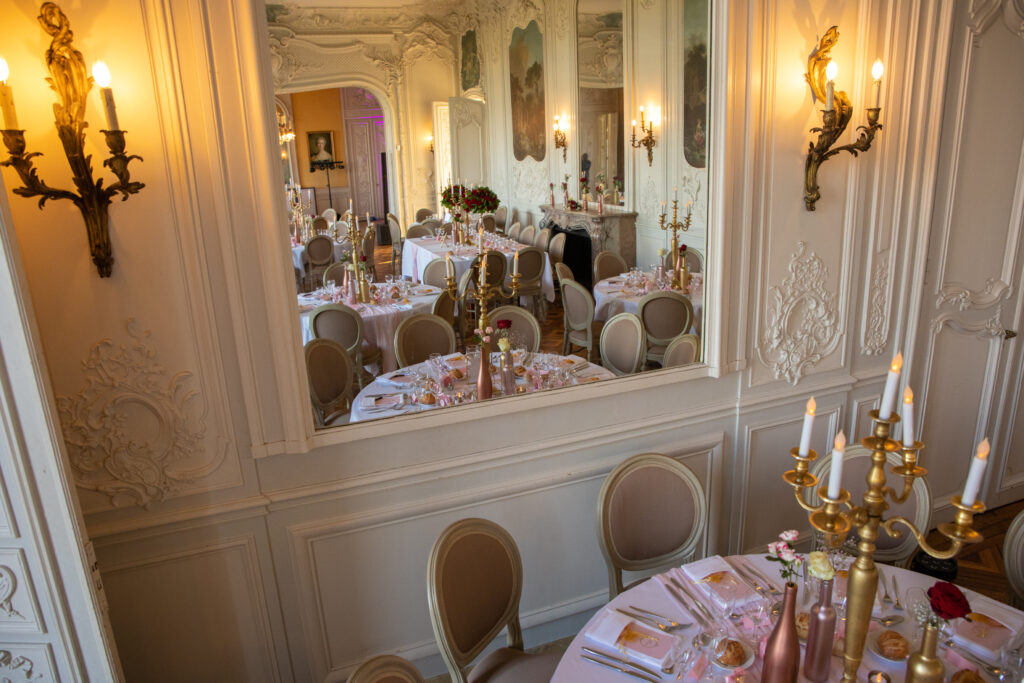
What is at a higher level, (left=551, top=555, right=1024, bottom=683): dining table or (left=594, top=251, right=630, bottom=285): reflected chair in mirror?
(left=594, top=251, right=630, bottom=285): reflected chair in mirror

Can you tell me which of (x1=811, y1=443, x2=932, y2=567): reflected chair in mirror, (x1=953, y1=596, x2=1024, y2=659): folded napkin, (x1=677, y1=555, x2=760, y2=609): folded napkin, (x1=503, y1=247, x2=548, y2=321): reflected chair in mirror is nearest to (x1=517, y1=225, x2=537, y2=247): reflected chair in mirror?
(x1=503, y1=247, x2=548, y2=321): reflected chair in mirror

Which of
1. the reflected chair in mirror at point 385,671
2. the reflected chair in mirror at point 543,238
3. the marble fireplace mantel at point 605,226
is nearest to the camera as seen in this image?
the reflected chair in mirror at point 385,671

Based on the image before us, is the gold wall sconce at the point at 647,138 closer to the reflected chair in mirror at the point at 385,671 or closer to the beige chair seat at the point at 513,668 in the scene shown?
the beige chair seat at the point at 513,668

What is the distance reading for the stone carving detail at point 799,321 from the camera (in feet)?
9.74

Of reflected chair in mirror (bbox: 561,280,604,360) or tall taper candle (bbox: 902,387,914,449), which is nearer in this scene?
tall taper candle (bbox: 902,387,914,449)

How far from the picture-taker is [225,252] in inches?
81.7

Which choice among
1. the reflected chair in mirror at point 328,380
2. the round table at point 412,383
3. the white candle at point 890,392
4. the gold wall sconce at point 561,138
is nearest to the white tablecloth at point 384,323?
the round table at point 412,383

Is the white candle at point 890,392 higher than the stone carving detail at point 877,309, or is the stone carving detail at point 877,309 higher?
the white candle at point 890,392

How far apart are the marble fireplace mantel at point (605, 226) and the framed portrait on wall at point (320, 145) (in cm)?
178

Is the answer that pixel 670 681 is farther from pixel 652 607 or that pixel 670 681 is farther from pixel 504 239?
pixel 504 239

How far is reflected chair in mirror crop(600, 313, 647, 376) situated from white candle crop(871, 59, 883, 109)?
4.69 ft

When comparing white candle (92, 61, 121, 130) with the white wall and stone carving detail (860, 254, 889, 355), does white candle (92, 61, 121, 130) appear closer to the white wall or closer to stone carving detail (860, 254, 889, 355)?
the white wall

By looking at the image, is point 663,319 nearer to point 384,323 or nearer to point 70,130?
point 384,323

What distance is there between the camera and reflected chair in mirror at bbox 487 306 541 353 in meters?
3.29
